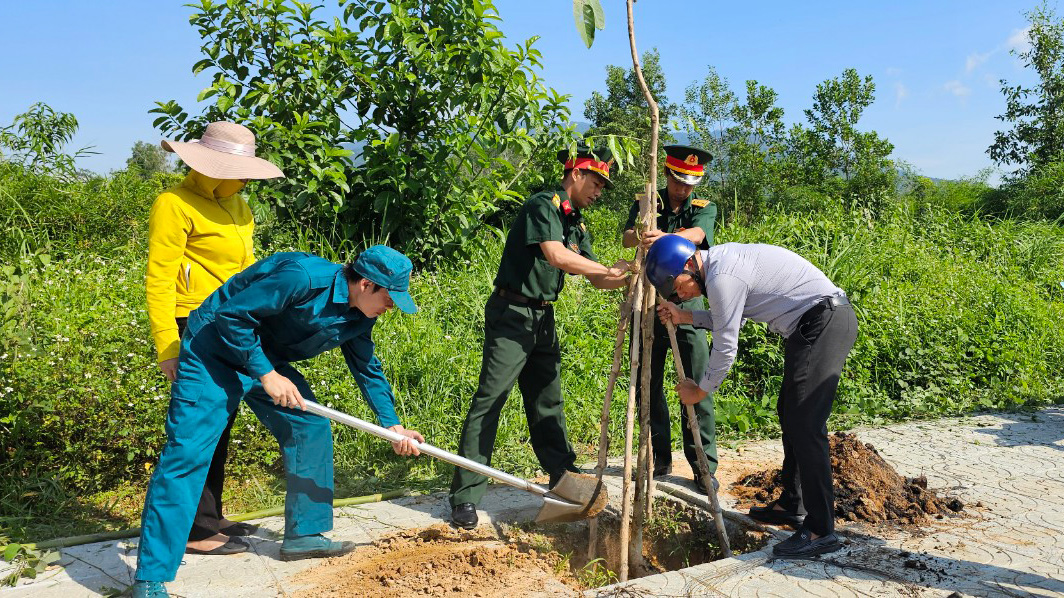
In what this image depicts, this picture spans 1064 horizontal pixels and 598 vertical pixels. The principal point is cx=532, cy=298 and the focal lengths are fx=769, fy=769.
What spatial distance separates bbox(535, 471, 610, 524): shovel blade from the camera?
12.6ft

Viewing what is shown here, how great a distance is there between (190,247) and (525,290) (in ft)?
5.60

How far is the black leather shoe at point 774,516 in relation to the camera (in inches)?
165

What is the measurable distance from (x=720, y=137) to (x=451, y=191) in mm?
12105

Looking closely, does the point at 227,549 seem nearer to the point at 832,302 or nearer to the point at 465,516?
the point at 465,516

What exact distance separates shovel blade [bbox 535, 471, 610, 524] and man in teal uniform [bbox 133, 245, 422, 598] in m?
0.75

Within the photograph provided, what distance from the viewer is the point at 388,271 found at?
318cm

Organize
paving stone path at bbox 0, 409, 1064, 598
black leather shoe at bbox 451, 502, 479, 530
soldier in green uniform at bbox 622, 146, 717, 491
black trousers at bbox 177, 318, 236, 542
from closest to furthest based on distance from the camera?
1. paving stone path at bbox 0, 409, 1064, 598
2. black trousers at bbox 177, 318, 236, 542
3. black leather shoe at bbox 451, 502, 479, 530
4. soldier in green uniform at bbox 622, 146, 717, 491

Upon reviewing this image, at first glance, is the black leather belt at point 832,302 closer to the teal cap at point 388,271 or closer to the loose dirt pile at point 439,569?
the loose dirt pile at point 439,569

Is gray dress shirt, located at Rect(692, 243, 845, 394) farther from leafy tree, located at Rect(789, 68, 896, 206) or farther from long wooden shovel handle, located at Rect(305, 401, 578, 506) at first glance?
leafy tree, located at Rect(789, 68, 896, 206)

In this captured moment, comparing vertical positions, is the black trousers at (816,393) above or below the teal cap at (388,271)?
below

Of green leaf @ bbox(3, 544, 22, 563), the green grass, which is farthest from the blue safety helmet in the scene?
green leaf @ bbox(3, 544, 22, 563)

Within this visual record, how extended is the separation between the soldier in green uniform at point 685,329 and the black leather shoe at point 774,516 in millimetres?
420

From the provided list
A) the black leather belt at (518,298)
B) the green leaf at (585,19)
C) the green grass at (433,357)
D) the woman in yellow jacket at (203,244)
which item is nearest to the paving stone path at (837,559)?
the woman in yellow jacket at (203,244)

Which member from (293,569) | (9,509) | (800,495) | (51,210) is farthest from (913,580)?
(51,210)
